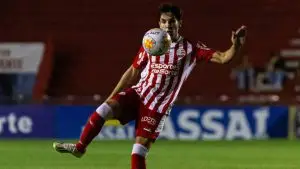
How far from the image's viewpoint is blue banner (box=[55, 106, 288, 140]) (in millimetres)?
18188

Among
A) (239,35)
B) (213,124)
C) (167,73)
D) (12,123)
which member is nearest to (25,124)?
(12,123)

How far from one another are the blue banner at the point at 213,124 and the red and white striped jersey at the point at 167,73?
9973mm

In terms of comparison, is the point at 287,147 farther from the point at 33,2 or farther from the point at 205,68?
the point at 33,2

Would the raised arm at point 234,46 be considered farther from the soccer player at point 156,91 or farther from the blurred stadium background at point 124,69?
the blurred stadium background at point 124,69

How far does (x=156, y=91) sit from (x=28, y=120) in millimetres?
10729

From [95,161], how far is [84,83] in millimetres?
11851

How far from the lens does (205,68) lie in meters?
23.6

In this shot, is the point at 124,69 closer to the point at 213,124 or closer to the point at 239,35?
the point at 213,124

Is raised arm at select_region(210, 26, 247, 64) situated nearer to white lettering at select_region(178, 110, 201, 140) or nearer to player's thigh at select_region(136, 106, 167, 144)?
player's thigh at select_region(136, 106, 167, 144)

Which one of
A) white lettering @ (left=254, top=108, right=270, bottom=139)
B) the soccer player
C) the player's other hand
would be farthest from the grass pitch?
the player's other hand

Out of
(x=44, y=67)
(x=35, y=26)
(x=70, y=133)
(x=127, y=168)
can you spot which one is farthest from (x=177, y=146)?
(x=35, y=26)

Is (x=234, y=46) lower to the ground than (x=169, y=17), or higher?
lower

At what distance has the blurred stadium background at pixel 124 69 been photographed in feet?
60.1

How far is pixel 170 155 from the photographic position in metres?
13.4
